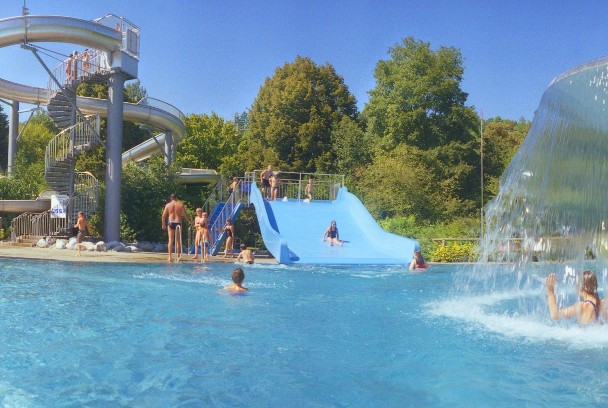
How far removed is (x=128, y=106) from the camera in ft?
81.4

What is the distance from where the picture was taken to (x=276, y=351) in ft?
21.7

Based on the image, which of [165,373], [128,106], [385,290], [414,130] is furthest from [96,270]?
[414,130]

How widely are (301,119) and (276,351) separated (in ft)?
116

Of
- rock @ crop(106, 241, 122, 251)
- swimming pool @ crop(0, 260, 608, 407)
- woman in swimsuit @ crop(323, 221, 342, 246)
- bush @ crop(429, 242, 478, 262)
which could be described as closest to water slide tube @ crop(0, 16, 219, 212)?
rock @ crop(106, 241, 122, 251)

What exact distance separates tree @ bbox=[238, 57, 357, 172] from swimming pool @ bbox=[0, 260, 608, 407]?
29.0 metres

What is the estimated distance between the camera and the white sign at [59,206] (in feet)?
67.1

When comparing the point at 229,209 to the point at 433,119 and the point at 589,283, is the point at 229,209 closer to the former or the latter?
the point at 589,283

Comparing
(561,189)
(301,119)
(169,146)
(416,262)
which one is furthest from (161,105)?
(561,189)

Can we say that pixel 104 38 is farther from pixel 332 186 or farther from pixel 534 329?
pixel 534 329

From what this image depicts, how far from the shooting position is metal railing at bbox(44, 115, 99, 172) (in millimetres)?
21078

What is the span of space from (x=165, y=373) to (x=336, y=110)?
37512 mm

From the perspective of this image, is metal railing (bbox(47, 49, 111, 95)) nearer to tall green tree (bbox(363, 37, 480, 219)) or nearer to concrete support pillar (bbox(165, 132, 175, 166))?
concrete support pillar (bbox(165, 132, 175, 166))

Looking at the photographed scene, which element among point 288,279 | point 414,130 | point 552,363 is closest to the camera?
point 552,363

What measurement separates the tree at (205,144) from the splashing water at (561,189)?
3210 centimetres
